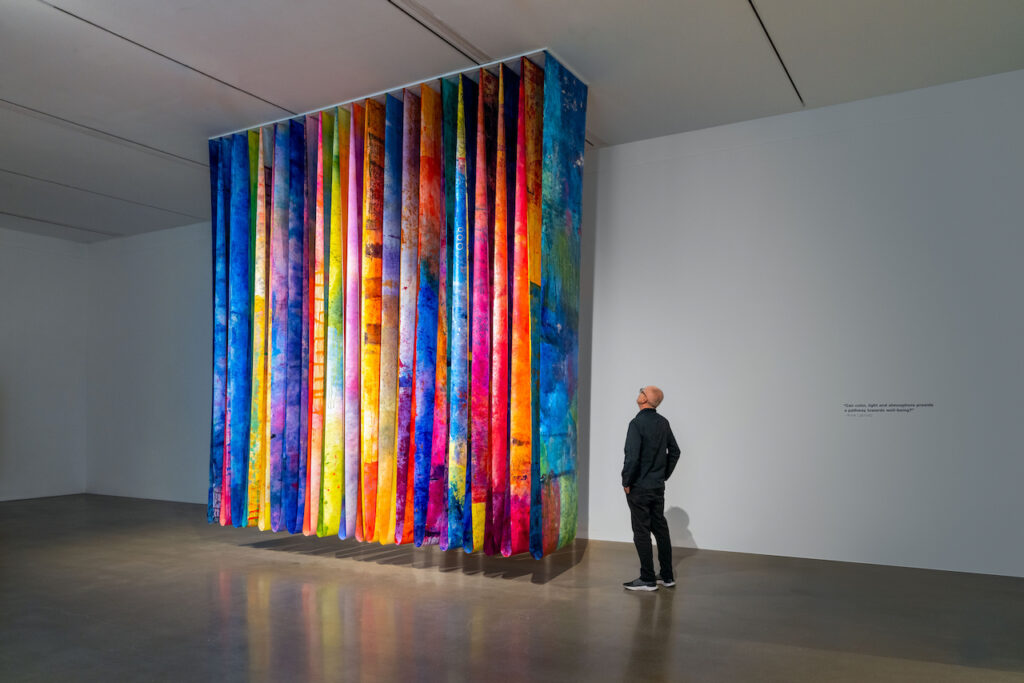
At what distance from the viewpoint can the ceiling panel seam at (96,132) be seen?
678 centimetres

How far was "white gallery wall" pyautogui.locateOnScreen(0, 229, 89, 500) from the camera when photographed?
35.1ft

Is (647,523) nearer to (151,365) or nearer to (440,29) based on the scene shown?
(440,29)

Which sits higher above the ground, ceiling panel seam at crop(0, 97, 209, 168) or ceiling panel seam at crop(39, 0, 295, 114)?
ceiling panel seam at crop(39, 0, 295, 114)

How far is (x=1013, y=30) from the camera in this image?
5.24 meters

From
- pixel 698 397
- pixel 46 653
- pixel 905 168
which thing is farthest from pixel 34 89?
pixel 905 168

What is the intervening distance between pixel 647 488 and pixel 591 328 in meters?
2.58

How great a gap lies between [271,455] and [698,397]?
3.90 m

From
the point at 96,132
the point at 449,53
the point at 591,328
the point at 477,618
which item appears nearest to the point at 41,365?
the point at 96,132

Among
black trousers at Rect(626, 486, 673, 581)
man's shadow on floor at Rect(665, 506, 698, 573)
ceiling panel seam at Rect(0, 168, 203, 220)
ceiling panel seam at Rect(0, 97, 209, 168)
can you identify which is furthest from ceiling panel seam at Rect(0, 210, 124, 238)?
black trousers at Rect(626, 486, 673, 581)

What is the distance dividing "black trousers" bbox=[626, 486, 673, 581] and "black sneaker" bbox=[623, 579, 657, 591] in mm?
29

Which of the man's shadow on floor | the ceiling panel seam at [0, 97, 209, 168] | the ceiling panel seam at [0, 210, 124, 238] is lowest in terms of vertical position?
the man's shadow on floor

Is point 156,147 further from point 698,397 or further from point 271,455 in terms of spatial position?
point 698,397

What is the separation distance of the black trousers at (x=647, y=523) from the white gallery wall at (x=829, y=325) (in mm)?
1620

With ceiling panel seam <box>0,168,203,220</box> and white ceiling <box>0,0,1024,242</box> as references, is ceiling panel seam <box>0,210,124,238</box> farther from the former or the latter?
white ceiling <box>0,0,1024,242</box>
